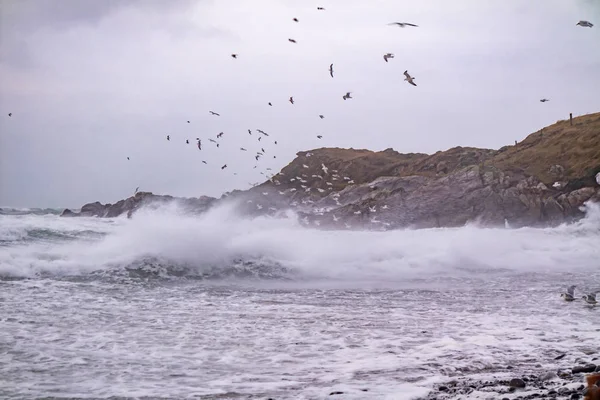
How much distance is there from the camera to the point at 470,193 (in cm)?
6334

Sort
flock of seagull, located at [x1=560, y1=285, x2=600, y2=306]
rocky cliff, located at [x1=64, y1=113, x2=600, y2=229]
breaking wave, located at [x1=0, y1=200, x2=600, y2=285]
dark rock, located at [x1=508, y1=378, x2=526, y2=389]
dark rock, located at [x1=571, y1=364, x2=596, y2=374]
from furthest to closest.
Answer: rocky cliff, located at [x1=64, y1=113, x2=600, y2=229]
breaking wave, located at [x1=0, y1=200, x2=600, y2=285]
flock of seagull, located at [x1=560, y1=285, x2=600, y2=306]
dark rock, located at [x1=571, y1=364, x2=596, y2=374]
dark rock, located at [x1=508, y1=378, x2=526, y2=389]

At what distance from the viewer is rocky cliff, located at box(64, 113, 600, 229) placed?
60.5 meters

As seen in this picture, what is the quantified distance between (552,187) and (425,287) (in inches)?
2082

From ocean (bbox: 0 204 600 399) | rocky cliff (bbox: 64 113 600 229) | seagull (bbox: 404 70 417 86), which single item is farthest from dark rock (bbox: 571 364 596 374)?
rocky cliff (bbox: 64 113 600 229)

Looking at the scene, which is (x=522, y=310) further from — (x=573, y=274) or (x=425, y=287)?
(x=573, y=274)

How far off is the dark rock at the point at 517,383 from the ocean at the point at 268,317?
458 mm

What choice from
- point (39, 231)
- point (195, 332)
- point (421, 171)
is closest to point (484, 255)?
point (195, 332)

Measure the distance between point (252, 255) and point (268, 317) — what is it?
11.6 meters

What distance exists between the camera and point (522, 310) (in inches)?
528

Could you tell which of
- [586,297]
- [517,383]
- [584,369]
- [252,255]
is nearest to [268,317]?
[517,383]

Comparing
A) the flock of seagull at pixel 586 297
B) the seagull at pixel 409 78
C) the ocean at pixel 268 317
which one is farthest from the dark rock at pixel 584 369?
the seagull at pixel 409 78

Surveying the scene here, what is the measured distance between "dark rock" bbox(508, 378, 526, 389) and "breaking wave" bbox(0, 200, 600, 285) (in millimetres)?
12567

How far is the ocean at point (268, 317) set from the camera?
786 centimetres

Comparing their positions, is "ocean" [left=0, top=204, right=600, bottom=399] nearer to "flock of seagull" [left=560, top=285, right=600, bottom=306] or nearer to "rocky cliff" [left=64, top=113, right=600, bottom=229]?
"flock of seagull" [left=560, top=285, right=600, bottom=306]
